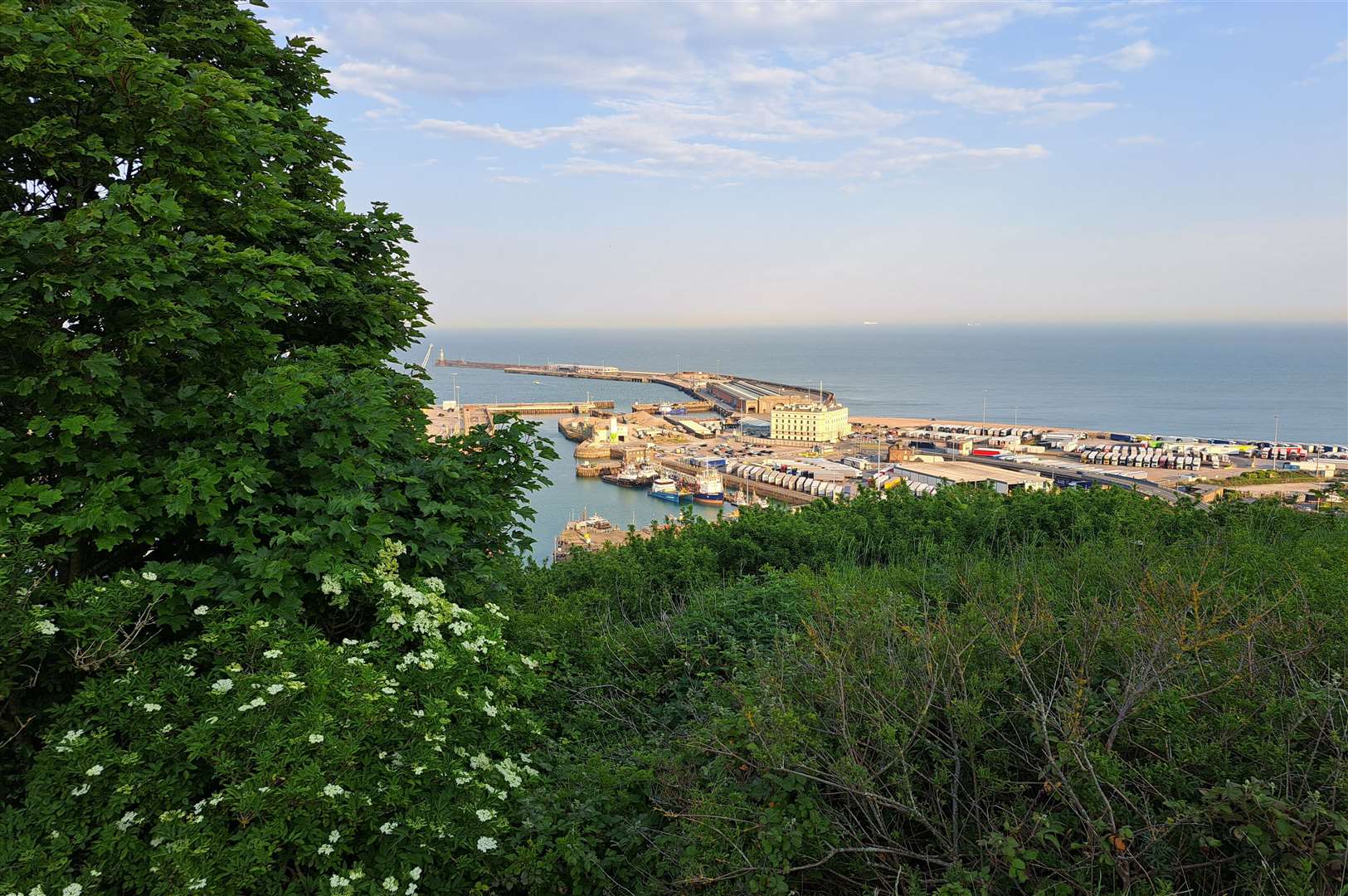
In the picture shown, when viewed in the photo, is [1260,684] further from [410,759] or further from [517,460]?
[517,460]

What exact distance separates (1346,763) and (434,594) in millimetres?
3222

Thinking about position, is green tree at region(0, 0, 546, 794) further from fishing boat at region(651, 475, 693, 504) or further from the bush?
fishing boat at region(651, 475, 693, 504)

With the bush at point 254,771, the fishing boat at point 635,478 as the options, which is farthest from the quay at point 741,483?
the bush at point 254,771

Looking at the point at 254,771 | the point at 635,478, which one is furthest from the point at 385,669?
the point at 635,478

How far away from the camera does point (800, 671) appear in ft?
10.1

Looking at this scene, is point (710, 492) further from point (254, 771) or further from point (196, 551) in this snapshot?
point (254, 771)

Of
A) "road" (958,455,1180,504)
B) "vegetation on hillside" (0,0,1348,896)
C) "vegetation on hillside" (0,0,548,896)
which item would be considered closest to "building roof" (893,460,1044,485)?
"road" (958,455,1180,504)

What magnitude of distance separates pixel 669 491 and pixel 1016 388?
73.5m

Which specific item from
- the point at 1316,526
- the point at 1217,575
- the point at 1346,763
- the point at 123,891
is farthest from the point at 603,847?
the point at 1316,526

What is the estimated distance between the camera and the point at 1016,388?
93750 mm

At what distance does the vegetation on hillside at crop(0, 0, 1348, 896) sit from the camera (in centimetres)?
225

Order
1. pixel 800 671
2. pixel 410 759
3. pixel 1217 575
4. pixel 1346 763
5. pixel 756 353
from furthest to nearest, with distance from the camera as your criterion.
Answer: pixel 756 353, pixel 1217 575, pixel 800 671, pixel 410 759, pixel 1346 763

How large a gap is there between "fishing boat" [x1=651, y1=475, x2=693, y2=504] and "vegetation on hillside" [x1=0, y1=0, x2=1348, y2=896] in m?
30.0

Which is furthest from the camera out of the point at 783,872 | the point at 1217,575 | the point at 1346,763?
the point at 1217,575
